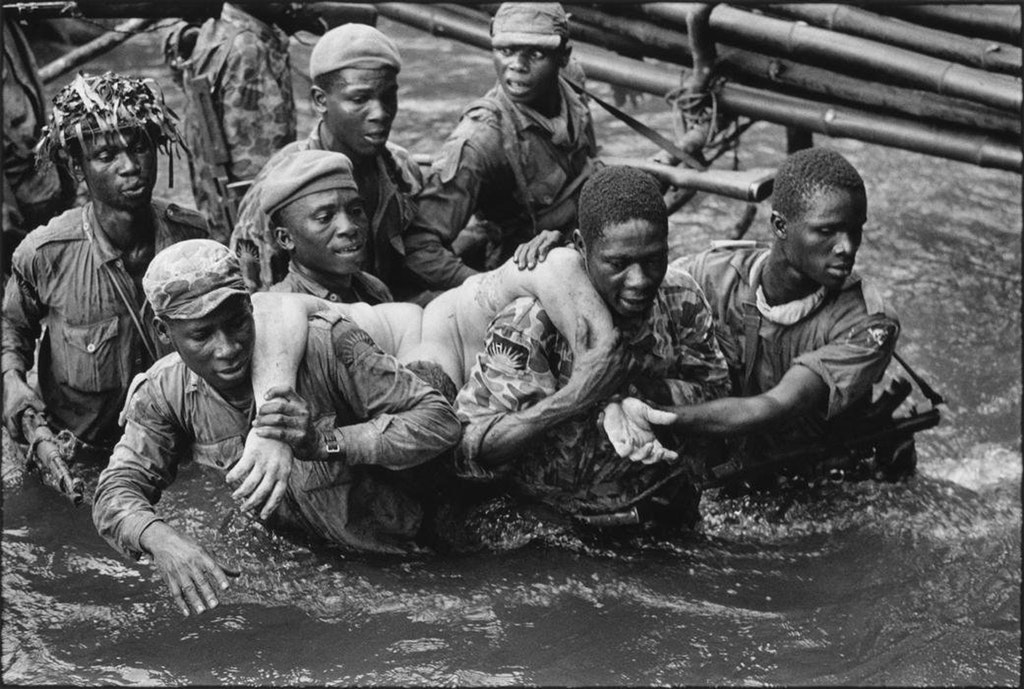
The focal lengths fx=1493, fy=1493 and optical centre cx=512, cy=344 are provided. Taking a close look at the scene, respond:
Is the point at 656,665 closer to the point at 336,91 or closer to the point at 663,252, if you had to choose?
the point at 663,252

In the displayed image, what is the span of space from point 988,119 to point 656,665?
340 centimetres

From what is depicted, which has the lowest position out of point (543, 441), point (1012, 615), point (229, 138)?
point (1012, 615)

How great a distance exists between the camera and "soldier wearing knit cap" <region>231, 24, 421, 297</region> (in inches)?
227

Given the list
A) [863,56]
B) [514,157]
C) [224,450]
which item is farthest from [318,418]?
[863,56]

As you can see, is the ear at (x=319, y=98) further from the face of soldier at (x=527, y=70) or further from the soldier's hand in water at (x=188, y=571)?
the soldier's hand in water at (x=188, y=571)

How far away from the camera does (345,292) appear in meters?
5.51

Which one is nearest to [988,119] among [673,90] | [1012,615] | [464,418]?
[673,90]

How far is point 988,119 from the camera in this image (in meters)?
6.84

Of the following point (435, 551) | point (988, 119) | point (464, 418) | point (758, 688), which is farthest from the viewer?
point (988, 119)

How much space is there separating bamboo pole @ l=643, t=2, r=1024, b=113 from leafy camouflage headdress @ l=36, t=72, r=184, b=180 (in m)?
2.99

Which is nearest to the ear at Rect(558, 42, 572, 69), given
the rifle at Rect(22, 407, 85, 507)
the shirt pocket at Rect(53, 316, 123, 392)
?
the shirt pocket at Rect(53, 316, 123, 392)

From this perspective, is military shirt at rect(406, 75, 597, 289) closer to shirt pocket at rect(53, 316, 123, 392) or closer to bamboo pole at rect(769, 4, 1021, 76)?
shirt pocket at rect(53, 316, 123, 392)

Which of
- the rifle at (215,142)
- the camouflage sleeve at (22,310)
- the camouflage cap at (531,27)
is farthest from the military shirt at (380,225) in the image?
the rifle at (215,142)

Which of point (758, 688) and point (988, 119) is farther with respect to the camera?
point (988, 119)
